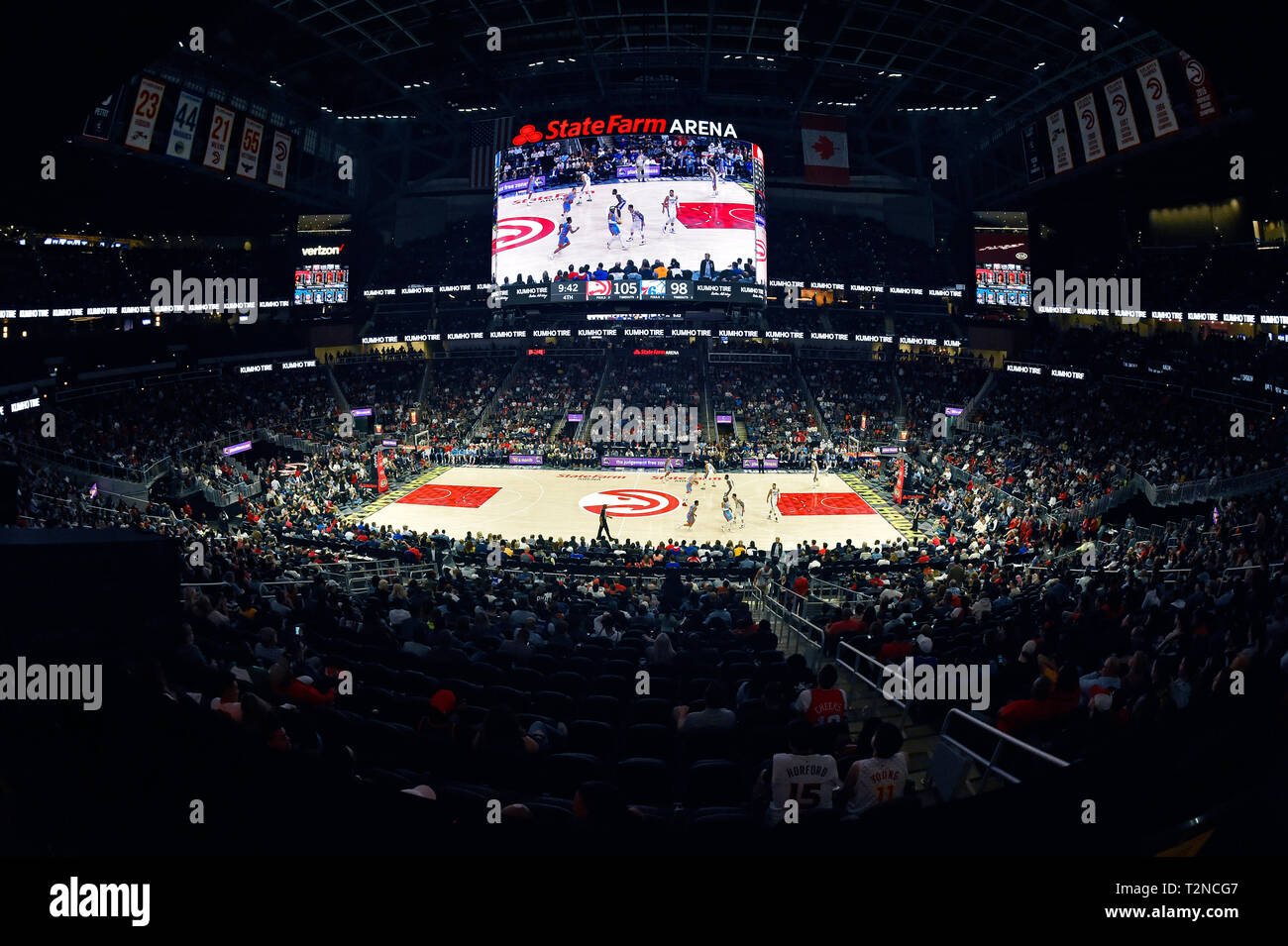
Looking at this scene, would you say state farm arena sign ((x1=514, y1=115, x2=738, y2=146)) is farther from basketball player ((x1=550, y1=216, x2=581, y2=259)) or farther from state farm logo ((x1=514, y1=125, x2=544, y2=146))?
basketball player ((x1=550, y1=216, x2=581, y2=259))

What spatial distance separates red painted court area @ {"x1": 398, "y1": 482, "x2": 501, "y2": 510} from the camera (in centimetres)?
3450

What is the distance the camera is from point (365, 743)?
22.9 ft

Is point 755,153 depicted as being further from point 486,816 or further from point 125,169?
point 486,816

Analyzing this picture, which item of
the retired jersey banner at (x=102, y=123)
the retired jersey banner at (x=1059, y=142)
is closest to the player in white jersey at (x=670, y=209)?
the retired jersey banner at (x=1059, y=142)

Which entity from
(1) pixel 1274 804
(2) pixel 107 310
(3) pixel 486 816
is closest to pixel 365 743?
(3) pixel 486 816

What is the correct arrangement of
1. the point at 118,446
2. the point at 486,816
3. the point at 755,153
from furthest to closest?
the point at 755,153
the point at 118,446
the point at 486,816

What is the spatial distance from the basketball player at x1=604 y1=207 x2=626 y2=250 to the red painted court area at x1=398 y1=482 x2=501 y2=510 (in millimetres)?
15075

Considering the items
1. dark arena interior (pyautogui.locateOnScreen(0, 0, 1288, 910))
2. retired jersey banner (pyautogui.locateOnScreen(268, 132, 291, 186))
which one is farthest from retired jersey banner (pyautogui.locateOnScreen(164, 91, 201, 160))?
retired jersey banner (pyautogui.locateOnScreen(268, 132, 291, 186))

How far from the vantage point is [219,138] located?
102 ft

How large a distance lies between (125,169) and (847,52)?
37.5 m

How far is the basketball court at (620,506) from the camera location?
30078 millimetres
